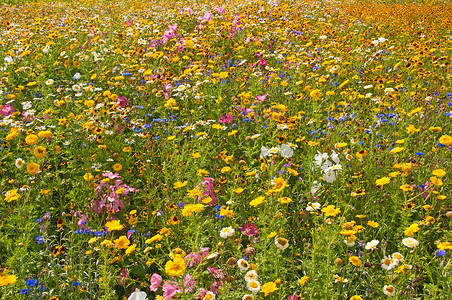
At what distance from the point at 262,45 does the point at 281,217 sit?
3.51 metres

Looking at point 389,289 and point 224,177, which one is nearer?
point 389,289

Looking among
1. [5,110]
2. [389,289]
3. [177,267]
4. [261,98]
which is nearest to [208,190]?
[177,267]

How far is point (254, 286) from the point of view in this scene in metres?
1.44

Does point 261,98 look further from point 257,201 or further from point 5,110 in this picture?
point 5,110

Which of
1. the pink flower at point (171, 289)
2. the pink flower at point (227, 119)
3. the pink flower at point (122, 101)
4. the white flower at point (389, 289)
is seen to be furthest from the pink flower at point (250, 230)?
the pink flower at point (122, 101)

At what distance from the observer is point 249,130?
3203 millimetres

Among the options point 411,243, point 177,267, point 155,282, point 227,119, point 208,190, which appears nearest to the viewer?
point 177,267

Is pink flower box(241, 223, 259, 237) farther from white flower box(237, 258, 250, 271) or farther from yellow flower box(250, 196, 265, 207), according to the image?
white flower box(237, 258, 250, 271)

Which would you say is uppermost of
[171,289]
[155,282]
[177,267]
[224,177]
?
[177,267]

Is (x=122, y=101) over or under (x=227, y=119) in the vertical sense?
over

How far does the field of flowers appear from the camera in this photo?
1682 millimetres

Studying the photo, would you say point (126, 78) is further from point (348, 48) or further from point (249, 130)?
point (348, 48)

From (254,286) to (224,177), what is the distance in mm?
1190

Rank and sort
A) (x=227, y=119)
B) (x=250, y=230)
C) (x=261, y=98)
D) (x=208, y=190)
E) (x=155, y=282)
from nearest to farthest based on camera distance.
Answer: (x=155, y=282) → (x=250, y=230) → (x=208, y=190) → (x=227, y=119) → (x=261, y=98)
